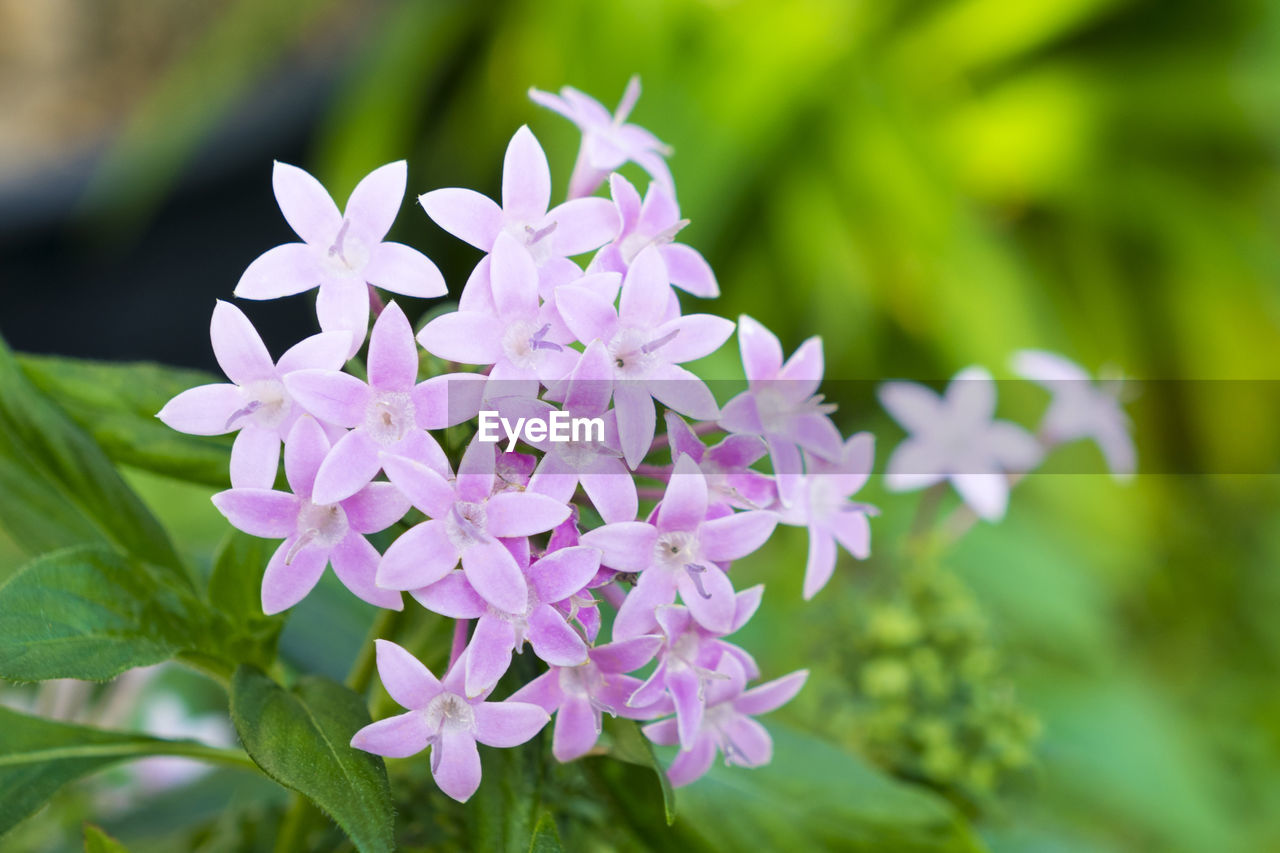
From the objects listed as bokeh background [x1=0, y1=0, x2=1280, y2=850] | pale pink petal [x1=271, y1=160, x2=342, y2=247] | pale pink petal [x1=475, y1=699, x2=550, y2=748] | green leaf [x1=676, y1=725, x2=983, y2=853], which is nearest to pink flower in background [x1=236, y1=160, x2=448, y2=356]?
pale pink petal [x1=271, y1=160, x2=342, y2=247]

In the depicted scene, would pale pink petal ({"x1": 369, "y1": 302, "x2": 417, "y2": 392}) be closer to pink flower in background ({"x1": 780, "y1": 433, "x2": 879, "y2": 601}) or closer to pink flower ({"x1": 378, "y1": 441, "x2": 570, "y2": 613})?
pink flower ({"x1": 378, "y1": 441, "x2": 570, "y2": 613})

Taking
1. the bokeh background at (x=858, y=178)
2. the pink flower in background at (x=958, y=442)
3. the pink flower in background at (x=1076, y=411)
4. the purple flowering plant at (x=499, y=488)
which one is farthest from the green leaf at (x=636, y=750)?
the bokeh background at (x=858, y=178)

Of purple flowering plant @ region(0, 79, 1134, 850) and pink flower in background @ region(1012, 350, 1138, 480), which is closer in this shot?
purple flowering plant @ region(0, 79, 1134, 850)

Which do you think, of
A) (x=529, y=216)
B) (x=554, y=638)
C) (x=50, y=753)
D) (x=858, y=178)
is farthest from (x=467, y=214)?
(x=858, y=178)

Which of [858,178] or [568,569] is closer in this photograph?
[568,569]

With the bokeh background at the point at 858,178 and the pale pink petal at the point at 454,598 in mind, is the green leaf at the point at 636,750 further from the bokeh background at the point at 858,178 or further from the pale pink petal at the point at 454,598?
the bokeh background at the point at 858,178

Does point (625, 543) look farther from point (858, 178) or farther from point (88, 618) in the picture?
point (858, 178)

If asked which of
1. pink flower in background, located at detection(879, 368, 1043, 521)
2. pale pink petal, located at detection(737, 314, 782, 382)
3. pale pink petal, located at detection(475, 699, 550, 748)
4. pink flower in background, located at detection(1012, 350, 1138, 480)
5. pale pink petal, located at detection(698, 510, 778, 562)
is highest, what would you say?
pink flower in background, located at detection(1012, 350, 1138, 480)
